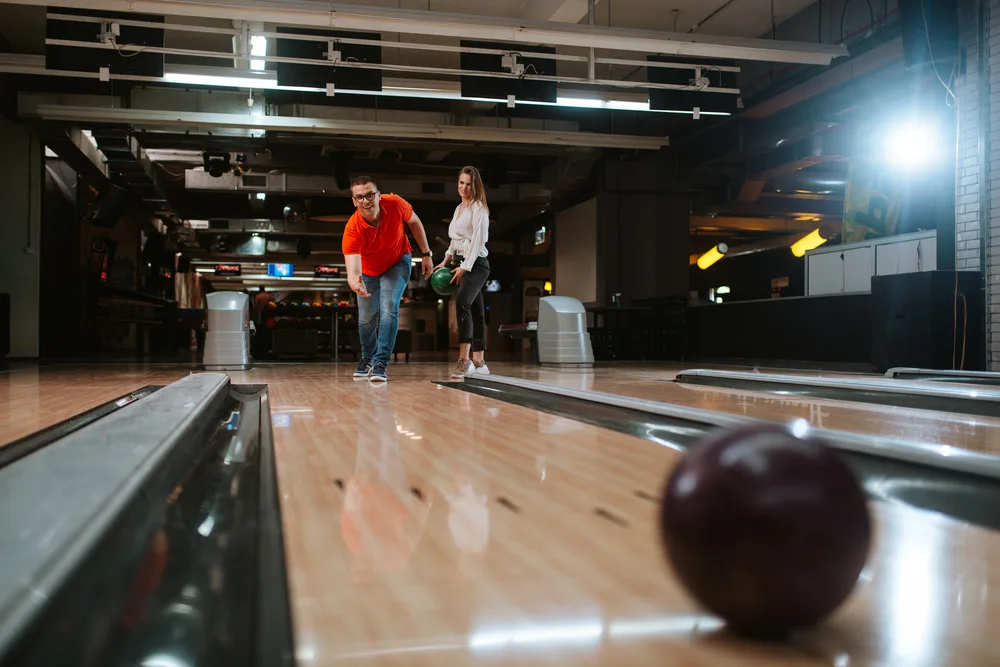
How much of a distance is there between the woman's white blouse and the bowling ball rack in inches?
91.5

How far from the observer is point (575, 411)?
114 inches

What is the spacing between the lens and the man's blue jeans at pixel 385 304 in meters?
4.71

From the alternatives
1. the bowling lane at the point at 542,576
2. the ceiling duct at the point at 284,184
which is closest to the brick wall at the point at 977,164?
the bowling lane at the point at 542,576

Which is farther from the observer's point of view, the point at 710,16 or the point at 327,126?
the point at 327,126

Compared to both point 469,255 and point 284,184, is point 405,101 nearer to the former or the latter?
point 284,184

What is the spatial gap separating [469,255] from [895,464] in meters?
3.48

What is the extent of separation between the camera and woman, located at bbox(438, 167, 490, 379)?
476 centimetres

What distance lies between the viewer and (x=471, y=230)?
4797mm

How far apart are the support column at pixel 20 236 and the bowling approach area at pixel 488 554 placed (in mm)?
9883

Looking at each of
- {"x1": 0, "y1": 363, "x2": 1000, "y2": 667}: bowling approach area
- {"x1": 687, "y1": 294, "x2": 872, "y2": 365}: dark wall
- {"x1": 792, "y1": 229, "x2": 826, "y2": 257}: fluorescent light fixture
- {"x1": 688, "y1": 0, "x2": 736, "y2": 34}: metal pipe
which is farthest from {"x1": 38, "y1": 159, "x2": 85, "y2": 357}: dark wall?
{"x1": 792, "y1": 229, "x2": 826, "y2": 257}: fluorescent light fixture

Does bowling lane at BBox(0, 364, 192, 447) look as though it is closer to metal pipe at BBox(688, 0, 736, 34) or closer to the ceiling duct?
metal pipe at BBox(688, 0, 736, 34)

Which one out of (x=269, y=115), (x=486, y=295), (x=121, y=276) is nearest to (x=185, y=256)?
(x=121, y=276)

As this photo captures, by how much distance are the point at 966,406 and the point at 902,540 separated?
2.25 m

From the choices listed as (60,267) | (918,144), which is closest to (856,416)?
(918,144)
